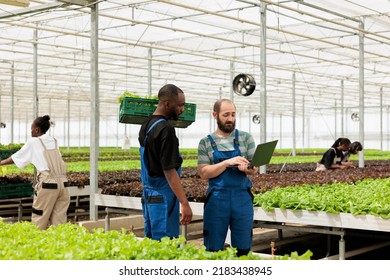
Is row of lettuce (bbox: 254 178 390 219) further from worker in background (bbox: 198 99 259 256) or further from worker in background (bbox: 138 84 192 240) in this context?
worker in background (bbox: 138 84 192 240)

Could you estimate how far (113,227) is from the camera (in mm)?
8992

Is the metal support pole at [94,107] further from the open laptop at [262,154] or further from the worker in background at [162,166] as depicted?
the open laptop at [262,154]

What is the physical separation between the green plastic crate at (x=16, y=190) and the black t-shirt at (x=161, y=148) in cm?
498

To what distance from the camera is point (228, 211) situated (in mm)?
4152

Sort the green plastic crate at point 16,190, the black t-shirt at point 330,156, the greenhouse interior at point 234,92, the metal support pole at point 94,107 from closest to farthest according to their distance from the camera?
1. the greenhouse interior at point 234,92
2. the metal support pole at point 94,107
3. the green plastic crate at point 16,190
4. the black t-shirt at point 330,156

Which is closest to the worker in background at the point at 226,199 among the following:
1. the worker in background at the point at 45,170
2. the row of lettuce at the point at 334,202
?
the row of lettuce at the point at 334,202

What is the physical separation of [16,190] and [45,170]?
249cm

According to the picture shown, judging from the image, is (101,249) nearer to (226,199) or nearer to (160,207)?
(160,207)

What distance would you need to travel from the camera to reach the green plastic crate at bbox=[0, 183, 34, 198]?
843 cm

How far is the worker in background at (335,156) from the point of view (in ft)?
31.9

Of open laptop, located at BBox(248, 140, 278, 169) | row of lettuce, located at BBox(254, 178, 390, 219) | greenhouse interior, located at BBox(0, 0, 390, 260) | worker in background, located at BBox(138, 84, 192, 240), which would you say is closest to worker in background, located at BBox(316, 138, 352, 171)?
greenhouse interior, located at BBox(0, 0, 390, 260)

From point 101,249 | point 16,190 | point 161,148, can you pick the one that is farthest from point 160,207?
point 16,190

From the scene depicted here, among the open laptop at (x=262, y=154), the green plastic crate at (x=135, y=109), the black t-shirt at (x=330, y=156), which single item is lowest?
the black t-shirt at (x=330, y=156)
